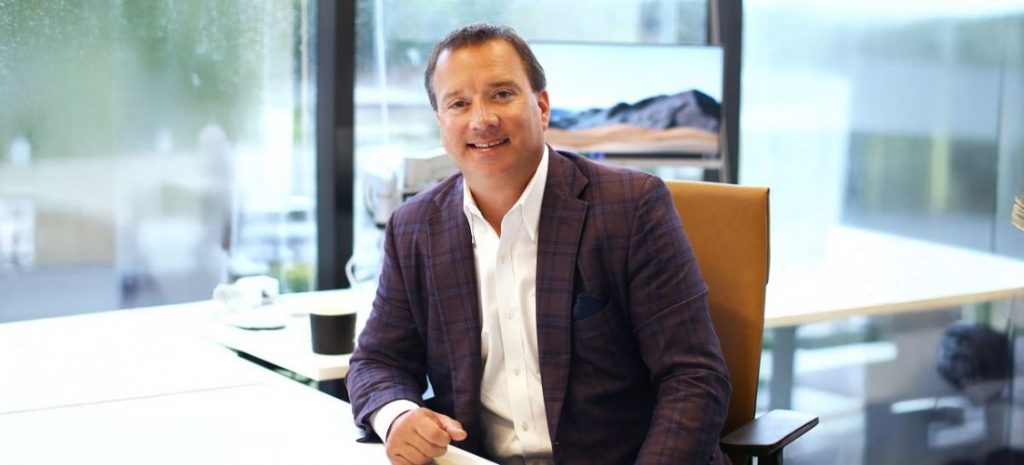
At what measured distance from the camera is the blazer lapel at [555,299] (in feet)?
6.20

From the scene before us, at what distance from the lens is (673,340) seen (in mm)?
1856

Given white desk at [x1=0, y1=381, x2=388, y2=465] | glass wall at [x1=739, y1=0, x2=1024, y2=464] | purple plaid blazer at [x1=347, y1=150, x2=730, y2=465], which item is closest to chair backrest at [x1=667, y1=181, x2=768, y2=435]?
purple plaid blazer at [x1=347, y1=150, x2=730, y2=465]

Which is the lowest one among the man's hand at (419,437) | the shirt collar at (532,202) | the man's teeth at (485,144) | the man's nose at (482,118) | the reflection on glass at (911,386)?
the reflection on glass at (911,386)

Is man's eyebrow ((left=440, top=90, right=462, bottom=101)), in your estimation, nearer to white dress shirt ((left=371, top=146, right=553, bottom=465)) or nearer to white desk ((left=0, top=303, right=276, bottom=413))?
white dress shirt ((left=371, top=146, right=553, bottom=465))

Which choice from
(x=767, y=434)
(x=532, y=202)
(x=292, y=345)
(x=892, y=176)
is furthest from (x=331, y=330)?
(x=892, y=176)

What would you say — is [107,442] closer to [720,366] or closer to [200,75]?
[720,366]

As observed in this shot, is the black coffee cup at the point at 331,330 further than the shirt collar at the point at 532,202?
Yes

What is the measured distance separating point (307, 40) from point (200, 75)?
1.18ft

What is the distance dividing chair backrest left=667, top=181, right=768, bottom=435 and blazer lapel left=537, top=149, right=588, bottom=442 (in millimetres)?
338

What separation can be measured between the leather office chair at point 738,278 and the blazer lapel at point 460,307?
45cm

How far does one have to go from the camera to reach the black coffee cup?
2.41 metres

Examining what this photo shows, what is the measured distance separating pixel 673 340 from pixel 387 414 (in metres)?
0.46

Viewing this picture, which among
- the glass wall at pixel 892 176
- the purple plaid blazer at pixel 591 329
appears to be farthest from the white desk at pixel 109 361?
the glass wall at pixel 892 176

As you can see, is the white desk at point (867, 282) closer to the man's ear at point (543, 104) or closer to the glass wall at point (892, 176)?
the glass wall at point (892, 176)
